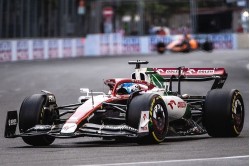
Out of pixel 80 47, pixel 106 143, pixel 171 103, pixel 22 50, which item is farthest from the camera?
pixel 80 47

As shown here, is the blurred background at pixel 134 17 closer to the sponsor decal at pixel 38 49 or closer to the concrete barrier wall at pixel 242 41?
the concrete barrier wall at pixel 242 41

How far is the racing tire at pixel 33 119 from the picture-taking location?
496 inches

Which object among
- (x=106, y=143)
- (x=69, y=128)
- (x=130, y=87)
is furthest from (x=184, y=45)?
(x=69, y=128)

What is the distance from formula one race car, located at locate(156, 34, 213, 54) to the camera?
58312mm

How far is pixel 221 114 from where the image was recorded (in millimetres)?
13258

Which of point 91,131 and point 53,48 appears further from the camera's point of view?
point 53,48

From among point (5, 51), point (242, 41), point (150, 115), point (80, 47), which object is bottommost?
point (242, 41)

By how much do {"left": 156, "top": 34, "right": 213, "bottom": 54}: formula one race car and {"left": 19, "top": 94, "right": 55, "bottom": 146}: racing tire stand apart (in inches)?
1781

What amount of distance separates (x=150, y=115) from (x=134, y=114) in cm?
20

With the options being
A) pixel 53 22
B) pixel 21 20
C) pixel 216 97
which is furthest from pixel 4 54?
pixel 216 97

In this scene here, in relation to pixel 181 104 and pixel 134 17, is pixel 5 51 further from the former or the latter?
pixel 181 104

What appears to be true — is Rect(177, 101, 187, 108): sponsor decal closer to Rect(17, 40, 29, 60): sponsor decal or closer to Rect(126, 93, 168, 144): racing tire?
Rect(126, 93, 168, 144): racing tire

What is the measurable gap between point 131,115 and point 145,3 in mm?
50985

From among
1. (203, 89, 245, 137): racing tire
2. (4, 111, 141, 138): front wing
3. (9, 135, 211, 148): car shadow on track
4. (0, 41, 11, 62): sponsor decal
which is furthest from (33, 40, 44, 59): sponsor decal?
(4, 111, 141, 138): front wing
